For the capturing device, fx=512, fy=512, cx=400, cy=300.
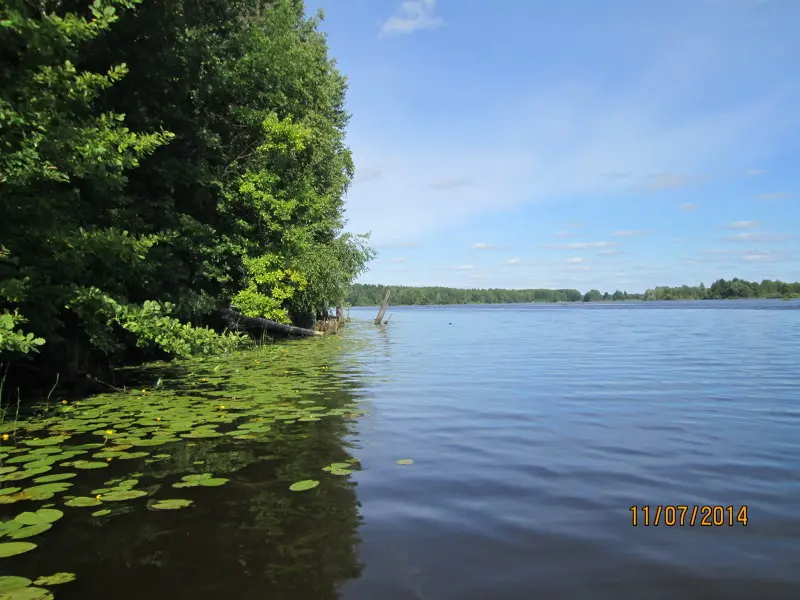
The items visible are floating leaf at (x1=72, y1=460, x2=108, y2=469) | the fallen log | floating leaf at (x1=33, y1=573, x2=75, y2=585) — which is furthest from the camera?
the fallen log

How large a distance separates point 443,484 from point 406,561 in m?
1.56

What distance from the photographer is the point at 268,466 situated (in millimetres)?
5465

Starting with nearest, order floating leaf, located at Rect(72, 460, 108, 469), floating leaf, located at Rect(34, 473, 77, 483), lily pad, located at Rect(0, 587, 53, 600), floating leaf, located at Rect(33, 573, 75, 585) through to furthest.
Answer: lily pad, located at Rect(0, 587, 53, 600), floating leaf, located at Rect(33, 573, 75, 585), floating leaf, located at Rect(34, 473, 77, 483), floating leaf, located at Rect(72, 460, 108, 469)

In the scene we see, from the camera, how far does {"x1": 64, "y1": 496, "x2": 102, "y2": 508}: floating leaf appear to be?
4.37 meters

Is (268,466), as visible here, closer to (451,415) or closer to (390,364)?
(451,415)

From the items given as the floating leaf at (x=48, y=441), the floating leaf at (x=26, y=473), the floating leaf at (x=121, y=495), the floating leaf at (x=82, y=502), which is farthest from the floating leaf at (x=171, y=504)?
the floating leaf at (x=48, y=441)

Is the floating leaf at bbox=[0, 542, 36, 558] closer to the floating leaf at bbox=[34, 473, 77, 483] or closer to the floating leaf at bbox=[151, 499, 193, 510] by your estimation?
the floating leaf at bbox=[151, 499, 193, 510]

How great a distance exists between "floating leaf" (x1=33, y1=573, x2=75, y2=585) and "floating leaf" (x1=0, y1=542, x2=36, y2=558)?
49cm

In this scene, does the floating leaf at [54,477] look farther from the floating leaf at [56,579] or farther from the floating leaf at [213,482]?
the floating leaf at [56,579]

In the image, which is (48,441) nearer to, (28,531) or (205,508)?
(28,531)

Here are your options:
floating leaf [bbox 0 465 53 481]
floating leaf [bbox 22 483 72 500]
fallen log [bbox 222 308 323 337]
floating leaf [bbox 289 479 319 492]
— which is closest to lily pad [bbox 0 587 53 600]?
floating leaf [bbox 22 483 72 500]

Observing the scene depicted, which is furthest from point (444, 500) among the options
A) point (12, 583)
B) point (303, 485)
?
point (12, 583)

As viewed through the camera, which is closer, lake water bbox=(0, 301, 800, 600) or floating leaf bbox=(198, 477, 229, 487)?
lake water bbox=(0, 301, 800, 600)
